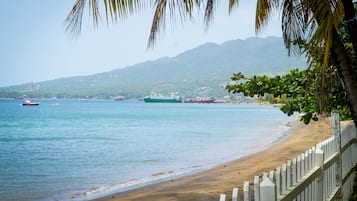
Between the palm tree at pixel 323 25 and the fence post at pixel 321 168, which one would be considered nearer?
the palm tree at pixel 323 25

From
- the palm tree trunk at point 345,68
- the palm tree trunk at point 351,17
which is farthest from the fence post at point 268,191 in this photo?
the palm tree trunk at point 351,17

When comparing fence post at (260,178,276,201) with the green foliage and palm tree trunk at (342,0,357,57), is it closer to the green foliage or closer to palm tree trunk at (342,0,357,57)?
palm tree trunk at (342,0,357,57)

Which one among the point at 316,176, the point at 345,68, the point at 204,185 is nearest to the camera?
the point at 345,68

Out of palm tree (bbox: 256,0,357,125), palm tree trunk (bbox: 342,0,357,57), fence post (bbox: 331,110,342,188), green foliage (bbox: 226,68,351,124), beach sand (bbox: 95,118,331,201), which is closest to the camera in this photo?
palm tree (bbox: 256,0,357,125)

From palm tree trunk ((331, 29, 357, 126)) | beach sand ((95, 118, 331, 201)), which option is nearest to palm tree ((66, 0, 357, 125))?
palm tree trunk ((331, 29, 357, 126))

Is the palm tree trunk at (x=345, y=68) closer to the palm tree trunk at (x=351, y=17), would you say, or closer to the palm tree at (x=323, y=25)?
the palm tree at (x=323, y=25)

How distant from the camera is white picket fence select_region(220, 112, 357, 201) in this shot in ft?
9.97

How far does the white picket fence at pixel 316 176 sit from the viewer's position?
120 inches

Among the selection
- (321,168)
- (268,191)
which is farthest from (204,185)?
(268,191)

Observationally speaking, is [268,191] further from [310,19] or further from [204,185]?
[204,185]

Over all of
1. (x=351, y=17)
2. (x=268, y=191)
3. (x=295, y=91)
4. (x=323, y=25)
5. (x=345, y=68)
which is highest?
(x=351, y=17)

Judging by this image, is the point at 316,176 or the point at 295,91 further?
the point at 295,91

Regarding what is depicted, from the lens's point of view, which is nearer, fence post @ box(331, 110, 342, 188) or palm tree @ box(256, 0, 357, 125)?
palm tree @ box(256, 0, 357, 125)

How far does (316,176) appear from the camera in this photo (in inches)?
193
